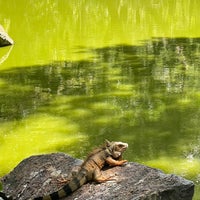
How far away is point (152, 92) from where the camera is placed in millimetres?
6535

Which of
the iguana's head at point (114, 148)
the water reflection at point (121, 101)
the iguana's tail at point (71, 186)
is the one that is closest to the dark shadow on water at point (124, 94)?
the water reflection at point (121, 101)

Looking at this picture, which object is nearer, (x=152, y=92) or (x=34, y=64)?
(x=152, y=92)

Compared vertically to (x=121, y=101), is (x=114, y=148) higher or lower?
higher

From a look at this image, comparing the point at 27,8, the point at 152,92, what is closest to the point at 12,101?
the point at 152,92

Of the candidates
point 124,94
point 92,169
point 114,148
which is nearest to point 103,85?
point 124,94

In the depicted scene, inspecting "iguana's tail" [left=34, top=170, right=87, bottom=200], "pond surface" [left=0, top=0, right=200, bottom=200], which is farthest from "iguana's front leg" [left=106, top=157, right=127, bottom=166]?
"pond surface" [left=0, top=0, right=200, bottom=200]

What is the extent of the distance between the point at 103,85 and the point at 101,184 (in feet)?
12.9

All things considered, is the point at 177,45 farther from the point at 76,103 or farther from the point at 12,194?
the point at 12,194

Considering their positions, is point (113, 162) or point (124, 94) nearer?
point (113, 162)

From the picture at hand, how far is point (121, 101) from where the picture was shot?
20.5 feet

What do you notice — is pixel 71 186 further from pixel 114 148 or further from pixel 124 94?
pixel 124 94

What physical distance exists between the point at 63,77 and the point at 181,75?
1615mm

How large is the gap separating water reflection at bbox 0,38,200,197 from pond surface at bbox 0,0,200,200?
10 millimetres

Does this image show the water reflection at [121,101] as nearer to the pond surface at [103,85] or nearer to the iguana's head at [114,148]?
the pond surface at [103,85]
